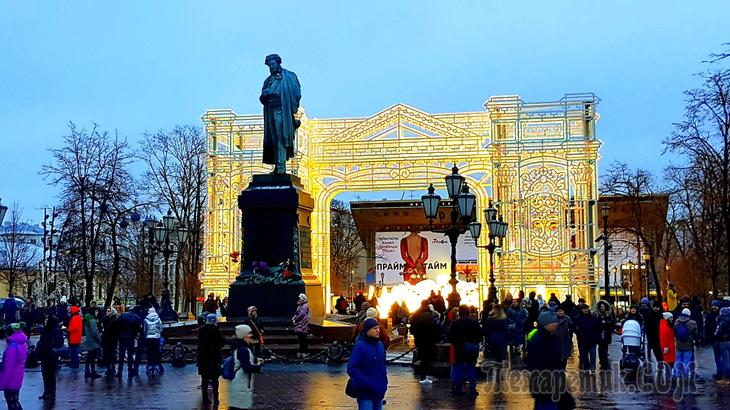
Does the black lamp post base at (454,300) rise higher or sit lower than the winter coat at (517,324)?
higher

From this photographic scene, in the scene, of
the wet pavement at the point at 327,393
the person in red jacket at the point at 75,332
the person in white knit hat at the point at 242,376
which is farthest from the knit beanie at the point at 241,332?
the person in red jacket at the point at 75,332

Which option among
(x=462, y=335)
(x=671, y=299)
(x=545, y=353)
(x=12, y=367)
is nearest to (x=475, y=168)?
(x=671, y=299)

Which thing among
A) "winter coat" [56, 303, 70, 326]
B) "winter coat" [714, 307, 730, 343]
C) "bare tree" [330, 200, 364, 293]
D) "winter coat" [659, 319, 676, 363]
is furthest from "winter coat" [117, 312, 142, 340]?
"bare tree" [330, 200, 364, 293]

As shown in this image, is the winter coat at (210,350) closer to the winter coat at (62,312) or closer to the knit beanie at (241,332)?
the knit beanie at (241,332)

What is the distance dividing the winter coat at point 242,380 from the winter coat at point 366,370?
99.2 inches

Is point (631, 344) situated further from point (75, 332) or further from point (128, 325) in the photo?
point (75, 332)

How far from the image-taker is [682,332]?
17094 millimetres

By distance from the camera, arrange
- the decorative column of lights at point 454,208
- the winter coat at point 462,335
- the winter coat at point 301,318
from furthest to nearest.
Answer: the decorative column of lights at point 454,208
the winter coat at point 301,318
the winter coat at point 462,335

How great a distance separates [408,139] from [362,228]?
24.4 m

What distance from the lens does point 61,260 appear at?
47812 mm

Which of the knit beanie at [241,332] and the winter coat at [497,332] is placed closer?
the knit beanie at [241,332]

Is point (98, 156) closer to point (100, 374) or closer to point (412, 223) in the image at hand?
point (100, 374)

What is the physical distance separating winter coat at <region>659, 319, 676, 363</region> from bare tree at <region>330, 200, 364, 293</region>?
5505 centimetres

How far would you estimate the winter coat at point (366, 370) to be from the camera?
9078mm
